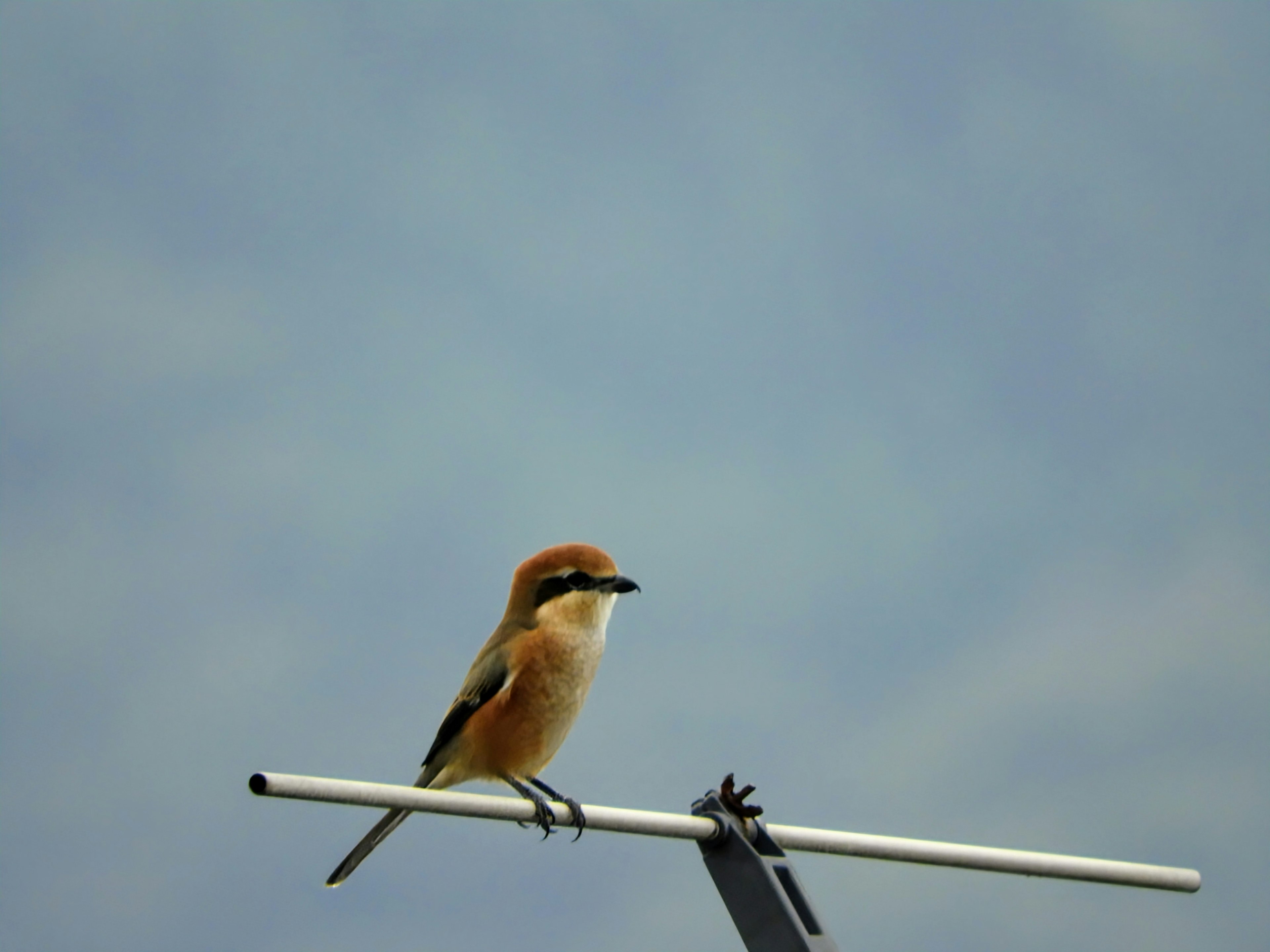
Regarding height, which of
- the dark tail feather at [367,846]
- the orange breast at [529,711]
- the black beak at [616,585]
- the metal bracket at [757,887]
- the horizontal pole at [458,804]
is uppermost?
the black beak at [616,585]

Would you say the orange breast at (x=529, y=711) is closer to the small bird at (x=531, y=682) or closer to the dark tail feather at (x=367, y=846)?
the small bird at (x=531, y=682)

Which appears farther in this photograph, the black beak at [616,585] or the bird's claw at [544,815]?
the black beak at [616,585]

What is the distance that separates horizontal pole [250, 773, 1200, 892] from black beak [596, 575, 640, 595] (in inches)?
44.3

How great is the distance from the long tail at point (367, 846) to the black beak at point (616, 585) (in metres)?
1.07

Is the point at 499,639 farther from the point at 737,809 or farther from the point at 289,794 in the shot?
the point at 289,794

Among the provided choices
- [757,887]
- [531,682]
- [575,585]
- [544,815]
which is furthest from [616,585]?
[757,887]

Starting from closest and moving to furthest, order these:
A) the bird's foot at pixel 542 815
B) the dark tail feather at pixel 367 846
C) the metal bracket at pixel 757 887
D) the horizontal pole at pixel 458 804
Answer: the horizontal pole at pixel 458 804, the metal bracket at pixel 757 887, the bird's foot at pixel 542 815, the dark tail feather at pixel 367 846

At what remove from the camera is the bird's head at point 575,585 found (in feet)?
15.0

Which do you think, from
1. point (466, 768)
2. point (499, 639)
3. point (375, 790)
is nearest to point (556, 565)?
point (499, 639)

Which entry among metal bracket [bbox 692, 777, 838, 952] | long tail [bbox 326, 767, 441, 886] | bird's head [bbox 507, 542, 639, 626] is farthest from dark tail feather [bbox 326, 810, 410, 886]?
metal bracket [bbox 692, 777, 838, 952]

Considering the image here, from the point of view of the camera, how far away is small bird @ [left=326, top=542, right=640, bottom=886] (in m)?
4.45

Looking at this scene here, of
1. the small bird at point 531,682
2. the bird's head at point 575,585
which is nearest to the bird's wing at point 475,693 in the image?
the small bird at point 531,682

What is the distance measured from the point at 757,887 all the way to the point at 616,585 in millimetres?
1795

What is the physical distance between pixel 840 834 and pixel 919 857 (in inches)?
9.7
